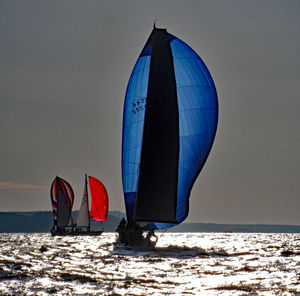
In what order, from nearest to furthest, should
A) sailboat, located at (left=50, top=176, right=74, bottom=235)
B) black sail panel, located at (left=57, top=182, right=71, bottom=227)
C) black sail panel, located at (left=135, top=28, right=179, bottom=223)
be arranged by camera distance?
1. black sail panel, located at (left=135, top=28, right=179, bottom=223)
2. sailboat, located at (left=50, top=176, right=74, bottom=235)
3. black sail panel, located at (left=57, top=182, right=71, bottom=227)

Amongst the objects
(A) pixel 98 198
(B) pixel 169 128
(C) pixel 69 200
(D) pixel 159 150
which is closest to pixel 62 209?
(C) pixel 69 200

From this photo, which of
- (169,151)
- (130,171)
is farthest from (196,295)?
(130,171)

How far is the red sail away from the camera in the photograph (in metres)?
79.6

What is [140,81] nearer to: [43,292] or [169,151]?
[169,151]

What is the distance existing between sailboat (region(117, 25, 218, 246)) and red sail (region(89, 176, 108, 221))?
129ft

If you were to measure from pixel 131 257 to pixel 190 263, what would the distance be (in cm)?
560

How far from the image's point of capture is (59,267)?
101 ft

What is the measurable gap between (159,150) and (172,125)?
1.80m

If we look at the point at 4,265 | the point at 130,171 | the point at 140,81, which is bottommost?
the point at 4,265

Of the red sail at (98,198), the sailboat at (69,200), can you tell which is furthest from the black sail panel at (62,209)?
the red sail at (98,198)

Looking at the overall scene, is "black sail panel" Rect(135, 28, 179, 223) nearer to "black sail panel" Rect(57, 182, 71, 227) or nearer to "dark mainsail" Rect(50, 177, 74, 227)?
"dark mainsail" Rect(50, 177, 74, 227)

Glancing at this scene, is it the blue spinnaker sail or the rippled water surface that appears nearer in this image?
the rippled water surface

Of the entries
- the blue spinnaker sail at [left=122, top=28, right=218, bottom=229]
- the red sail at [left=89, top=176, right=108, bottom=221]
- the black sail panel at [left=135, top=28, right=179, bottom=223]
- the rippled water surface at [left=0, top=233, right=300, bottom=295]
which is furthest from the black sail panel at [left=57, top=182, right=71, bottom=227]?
the rippled water surface at [left=0, top=233, right=300, bottom=295]

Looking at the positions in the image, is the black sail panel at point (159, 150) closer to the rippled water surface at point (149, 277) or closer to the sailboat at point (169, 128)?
the sailboat at point (169, 128)
